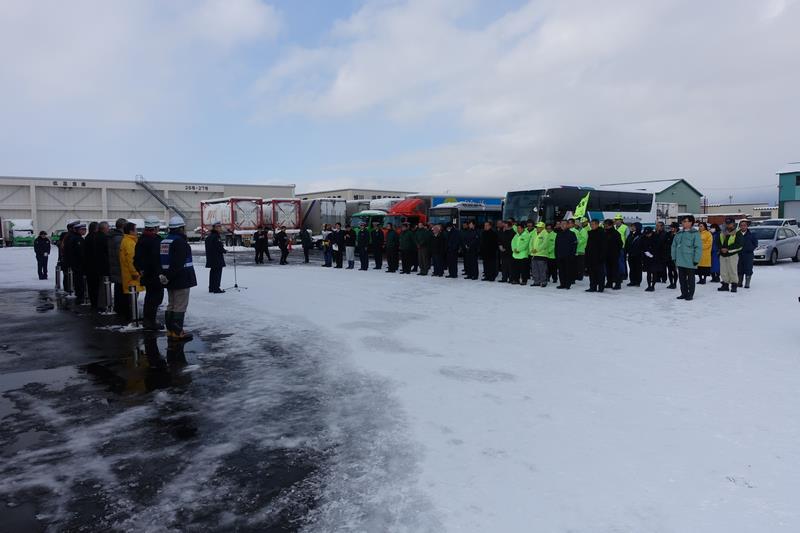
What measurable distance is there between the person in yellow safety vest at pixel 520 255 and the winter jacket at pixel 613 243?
2.19 metres

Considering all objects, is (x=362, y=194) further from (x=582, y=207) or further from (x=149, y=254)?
(x=149, y=254)

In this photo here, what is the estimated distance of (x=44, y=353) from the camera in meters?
7.86

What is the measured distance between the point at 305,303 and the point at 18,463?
7999 millimetres

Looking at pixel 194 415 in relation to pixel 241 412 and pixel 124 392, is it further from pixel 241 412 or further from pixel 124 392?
pixel 124 392

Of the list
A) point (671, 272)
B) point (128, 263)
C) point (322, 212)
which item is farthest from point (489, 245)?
point (322, 212)

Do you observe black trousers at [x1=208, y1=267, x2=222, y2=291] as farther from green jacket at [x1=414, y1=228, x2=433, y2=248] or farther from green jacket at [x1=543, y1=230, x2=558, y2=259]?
green jacket at [x1=543, y1=230, x2=558, y2=259]

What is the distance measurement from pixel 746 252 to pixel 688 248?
10.1ft

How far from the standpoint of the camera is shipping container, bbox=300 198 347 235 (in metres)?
40.4

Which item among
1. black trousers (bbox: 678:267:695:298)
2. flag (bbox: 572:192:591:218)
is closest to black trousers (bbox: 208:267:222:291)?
black trousers (bbox: 678:267:695:298)

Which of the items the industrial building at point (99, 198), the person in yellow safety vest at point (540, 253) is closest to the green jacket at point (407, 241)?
the person in yellow safety vest at point (540, 253)

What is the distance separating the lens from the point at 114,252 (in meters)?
10.6

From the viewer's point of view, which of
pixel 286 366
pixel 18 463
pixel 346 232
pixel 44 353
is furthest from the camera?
pixel 346 232

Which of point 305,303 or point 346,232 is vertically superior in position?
point 346,232

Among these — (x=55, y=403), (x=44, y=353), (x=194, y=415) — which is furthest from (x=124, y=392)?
(x=44, y=353)
